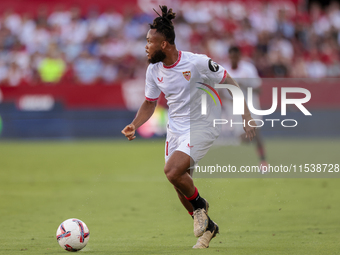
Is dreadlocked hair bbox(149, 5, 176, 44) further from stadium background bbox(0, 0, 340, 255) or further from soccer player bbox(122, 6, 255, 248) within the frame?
stadium background bbox(0, 0, 340, 255)

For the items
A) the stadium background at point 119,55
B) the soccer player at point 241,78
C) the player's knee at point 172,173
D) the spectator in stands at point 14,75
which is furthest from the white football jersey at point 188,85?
the spectator in stands at point 14,75

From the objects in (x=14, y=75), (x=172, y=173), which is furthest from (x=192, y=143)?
(x=14, y=75)

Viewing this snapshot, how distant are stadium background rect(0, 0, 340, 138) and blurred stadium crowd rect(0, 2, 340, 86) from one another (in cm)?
4

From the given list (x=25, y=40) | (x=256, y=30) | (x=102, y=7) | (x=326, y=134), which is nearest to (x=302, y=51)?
Result: (x=256, y=30)

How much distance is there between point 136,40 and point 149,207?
12.2 meters

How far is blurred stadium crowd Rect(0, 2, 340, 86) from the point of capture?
61.1 ft

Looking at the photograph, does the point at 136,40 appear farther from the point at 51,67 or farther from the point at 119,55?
the point at 51,67

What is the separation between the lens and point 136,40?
64.0 feet

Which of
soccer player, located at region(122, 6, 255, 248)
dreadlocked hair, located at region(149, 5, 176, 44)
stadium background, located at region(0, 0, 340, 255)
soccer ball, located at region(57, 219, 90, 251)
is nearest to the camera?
soccer ball, located at region(57, 219, 90, 251)

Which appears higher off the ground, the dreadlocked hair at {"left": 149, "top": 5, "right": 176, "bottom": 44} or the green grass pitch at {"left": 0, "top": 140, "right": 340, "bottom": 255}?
the dreadlocked hair at {"left": 149, "top": 5, "right": 176, "bottom": 44}

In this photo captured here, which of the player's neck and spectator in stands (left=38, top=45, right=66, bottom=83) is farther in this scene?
spectator in stands (left=38, top=45, right=66, bottom=83)

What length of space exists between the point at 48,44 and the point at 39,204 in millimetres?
12244

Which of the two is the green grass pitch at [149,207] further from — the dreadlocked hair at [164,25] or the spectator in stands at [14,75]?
the spectator in stands at [14,75]

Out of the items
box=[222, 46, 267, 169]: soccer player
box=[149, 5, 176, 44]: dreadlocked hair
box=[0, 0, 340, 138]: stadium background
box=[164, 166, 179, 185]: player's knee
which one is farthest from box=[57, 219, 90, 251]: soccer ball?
box=[0, 0, 340, 138]: stadium background
